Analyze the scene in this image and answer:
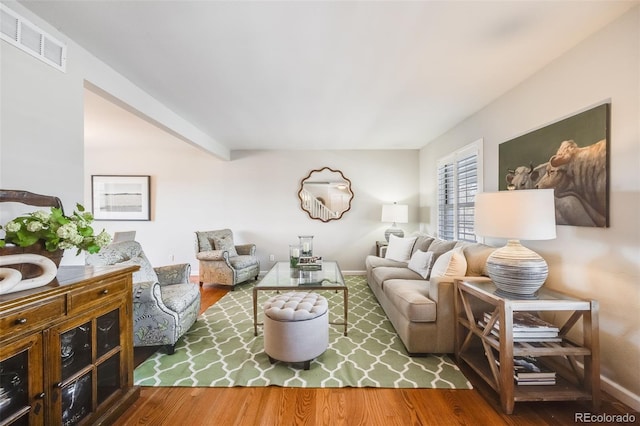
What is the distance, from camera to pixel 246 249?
183 inches

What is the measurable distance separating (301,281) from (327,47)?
82.8 inches

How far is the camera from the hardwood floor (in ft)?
5.12

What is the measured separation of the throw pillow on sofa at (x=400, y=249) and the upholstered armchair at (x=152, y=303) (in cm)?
275

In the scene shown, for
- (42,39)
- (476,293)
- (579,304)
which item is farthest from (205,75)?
(579,304)

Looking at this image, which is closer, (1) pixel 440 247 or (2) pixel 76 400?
(2) pixel 76 400

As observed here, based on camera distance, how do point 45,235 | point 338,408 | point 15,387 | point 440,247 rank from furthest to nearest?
point 440,247, point 338,408, point 45,235, point 15,387

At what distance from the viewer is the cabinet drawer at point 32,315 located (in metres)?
1.03

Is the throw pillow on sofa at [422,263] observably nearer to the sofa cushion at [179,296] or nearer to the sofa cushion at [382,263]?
the sofa cushion at [382,263]

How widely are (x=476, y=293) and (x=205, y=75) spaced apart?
9.28ft

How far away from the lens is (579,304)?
5.22 feet

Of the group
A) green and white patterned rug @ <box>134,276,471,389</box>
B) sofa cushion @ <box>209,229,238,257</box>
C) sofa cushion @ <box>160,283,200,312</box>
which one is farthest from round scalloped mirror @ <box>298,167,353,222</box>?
sofa cushion @ <box>160,283,200,312</box>

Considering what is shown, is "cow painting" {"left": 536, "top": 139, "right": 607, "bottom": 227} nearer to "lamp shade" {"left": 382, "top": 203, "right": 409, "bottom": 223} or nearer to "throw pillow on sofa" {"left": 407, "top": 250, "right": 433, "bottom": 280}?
"throw pillow on sofa" {"left": 407, "top": 250, "right": 433, "bottom": 280}

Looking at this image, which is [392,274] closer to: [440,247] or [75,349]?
[440,247]

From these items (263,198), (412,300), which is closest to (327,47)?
(412,300)
